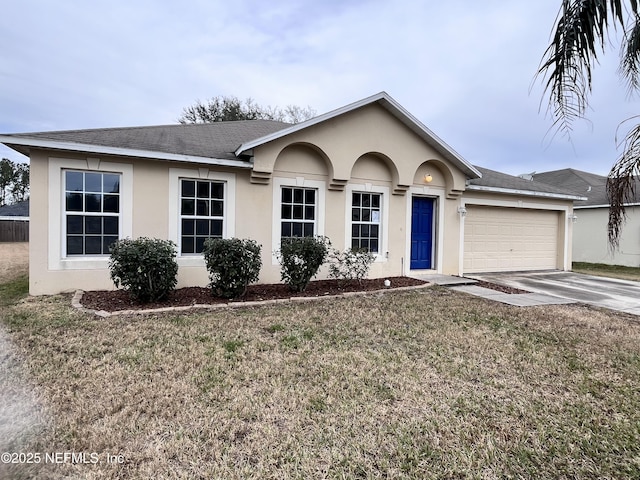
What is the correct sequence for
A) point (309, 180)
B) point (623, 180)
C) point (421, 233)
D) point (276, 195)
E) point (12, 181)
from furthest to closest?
point (12, 181)
point (421, 233)
point (309, 180)
point (276, 195)
point (623, 180)

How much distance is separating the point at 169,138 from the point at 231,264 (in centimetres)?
408

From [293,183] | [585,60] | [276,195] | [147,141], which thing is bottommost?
[276,195]

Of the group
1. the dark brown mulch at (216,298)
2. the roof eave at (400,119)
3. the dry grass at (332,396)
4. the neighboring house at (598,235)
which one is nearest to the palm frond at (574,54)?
the dry grass at (332,396)

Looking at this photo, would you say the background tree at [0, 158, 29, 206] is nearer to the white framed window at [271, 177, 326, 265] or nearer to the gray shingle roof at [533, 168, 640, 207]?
the white framed window at [271, 177, 326, 265]

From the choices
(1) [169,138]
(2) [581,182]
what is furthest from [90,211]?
(2) [581,182]

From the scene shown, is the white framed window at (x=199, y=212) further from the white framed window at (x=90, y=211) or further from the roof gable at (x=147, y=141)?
the white framed window at (x=90, y=211)

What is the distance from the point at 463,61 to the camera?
4.17 m

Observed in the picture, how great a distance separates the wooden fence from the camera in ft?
92.8

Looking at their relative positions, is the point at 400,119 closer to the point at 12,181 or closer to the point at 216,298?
the point at 216,298

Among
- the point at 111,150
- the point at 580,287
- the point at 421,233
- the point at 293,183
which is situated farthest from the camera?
the point at 421,233

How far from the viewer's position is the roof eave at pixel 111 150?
251 inches

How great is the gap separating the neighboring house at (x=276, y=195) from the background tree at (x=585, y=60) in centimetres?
641

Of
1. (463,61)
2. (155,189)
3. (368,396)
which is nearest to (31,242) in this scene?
(155,189)

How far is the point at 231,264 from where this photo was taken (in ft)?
22.1
